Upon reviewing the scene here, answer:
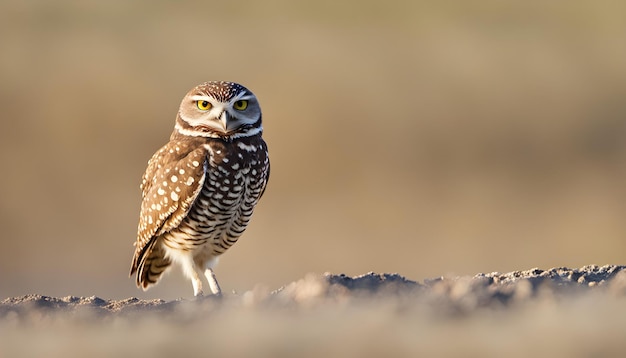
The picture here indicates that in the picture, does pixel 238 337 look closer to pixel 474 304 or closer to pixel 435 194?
pixel 474 304

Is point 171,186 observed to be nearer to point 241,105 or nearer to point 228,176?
point 228,176

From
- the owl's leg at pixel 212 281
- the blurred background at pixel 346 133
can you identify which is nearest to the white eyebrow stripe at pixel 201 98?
the owl's leg at pixel 212 281

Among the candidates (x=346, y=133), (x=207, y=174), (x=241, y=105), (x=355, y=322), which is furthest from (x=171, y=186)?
(x=346, y=133)

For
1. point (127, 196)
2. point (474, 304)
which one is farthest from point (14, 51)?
point (474, 304)

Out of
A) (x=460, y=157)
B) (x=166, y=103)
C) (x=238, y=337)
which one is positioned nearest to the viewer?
(x=238, y=337)

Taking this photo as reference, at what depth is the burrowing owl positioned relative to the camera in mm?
7797

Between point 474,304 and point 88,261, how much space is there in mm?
13606

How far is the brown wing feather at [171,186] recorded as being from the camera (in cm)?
780

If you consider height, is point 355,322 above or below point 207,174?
below

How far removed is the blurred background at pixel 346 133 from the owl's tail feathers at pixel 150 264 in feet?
23.4

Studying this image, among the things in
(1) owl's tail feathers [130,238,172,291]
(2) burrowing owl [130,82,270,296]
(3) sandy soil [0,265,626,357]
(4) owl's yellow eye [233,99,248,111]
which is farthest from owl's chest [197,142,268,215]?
(3) sandy soil [0,265,626,357]

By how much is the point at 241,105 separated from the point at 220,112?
0.17 metres

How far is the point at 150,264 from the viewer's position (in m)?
8.57

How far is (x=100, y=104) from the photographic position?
850 inches
